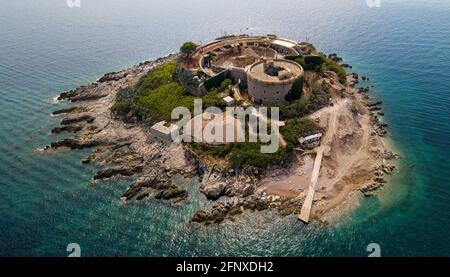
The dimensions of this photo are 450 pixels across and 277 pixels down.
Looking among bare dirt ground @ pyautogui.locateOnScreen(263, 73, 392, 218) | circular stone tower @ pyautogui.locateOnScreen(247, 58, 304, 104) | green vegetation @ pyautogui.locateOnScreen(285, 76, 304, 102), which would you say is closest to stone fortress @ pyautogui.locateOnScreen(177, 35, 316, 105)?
circular stone tower @ pyautogui.locateOnScreen(247, 58, 304, 104)

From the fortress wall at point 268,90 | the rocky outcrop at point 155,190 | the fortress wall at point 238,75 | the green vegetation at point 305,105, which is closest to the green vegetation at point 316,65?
the green vegetation at point 305,105

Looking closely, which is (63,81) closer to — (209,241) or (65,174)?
(65,174)

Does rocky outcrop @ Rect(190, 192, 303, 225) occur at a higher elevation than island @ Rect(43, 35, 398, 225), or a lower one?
lower

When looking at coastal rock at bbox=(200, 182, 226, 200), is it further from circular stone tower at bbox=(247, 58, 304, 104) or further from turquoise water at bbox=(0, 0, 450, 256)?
circular stone tower at bbox=(247, 58, 304, 104)

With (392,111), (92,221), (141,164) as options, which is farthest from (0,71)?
(392,111)

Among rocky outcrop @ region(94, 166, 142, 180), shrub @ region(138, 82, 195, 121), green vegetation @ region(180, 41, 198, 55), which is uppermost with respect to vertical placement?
green vegetation @ region(180, 41, 198, 55)

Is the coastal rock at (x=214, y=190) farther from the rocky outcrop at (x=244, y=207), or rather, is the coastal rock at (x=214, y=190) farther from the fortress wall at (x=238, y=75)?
the fortress wall at (x=238, y=75)
